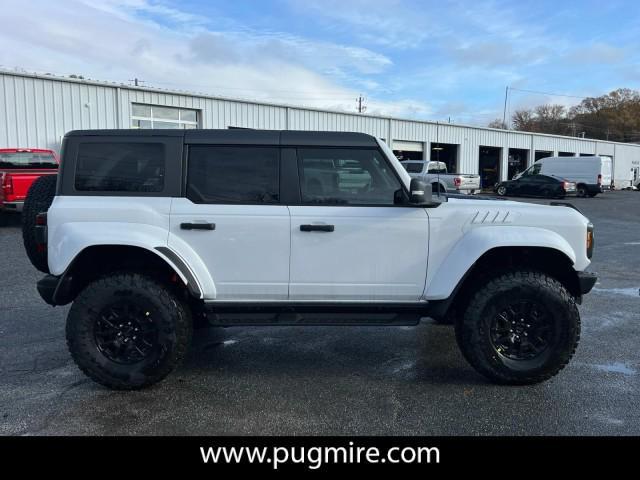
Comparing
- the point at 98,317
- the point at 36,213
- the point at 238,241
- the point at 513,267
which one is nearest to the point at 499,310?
the point at 513,267

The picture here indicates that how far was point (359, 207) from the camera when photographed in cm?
418

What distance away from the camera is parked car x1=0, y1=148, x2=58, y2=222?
12664 mm

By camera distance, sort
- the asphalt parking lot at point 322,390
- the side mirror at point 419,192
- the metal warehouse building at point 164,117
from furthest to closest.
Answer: the metal warehouse building at point 164,117 < the side mirror at point 419,192 < the asphalt parking lot at point 322,390

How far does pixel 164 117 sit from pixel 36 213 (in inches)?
744

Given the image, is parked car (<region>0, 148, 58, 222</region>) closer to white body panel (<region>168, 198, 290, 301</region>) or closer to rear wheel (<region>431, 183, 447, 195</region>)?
white body panel (<region>168, 198, 290, 301</region>)

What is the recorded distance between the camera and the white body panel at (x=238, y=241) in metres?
4.11

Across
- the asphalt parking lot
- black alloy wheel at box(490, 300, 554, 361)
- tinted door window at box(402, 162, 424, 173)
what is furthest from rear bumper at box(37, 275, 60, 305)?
tinted door window at box(402, 162, 424, 173)

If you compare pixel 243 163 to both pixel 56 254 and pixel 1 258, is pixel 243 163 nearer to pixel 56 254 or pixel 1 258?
pixel 56 254

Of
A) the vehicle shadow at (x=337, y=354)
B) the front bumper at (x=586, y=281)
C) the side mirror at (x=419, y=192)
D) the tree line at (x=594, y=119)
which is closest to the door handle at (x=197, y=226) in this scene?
the vehicle shadow at (x=337, y=354)

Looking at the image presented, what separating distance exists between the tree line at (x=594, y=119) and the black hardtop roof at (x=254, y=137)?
273 ft

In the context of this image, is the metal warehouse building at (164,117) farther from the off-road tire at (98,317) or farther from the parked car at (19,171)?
the off-road tire at (98,317)

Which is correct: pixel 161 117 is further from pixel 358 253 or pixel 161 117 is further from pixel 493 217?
pixel 493 217

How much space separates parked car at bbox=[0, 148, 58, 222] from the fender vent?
34.4ft

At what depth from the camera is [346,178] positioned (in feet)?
14.0
